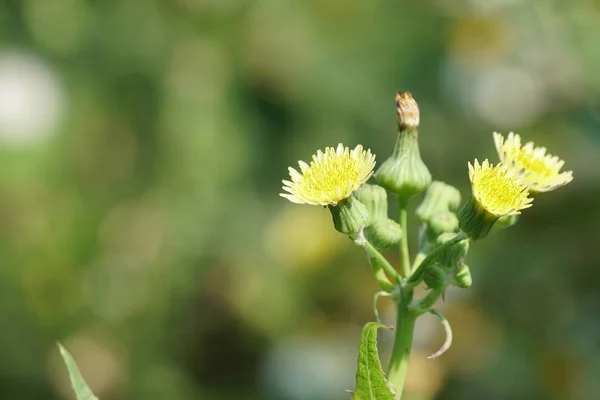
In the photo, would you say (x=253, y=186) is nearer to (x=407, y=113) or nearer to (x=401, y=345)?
(x=407, y=113)

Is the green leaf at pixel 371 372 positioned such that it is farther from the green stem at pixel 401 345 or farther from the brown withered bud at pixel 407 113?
the brown withered bud at pixel 407 113

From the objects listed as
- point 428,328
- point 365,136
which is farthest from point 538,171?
point 365,136

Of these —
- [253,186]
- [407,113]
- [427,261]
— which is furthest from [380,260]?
[253,186]

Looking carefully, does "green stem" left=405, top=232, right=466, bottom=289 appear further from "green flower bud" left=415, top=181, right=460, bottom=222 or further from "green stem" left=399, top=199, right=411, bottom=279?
"green flower bud" left=415, top=181, right=460, bottom=222

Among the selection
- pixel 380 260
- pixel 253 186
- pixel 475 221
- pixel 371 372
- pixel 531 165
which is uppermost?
pixel 253 186

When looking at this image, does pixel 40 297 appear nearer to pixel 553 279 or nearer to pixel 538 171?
pixel 553 279

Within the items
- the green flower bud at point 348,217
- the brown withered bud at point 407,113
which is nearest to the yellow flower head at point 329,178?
the green flower bud at point 348,217

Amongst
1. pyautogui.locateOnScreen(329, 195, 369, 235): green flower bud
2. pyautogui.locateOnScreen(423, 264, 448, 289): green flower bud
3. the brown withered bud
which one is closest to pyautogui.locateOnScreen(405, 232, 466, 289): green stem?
pyautogui.locateOnScreen(423, 264, 448, 289): green flower bud
